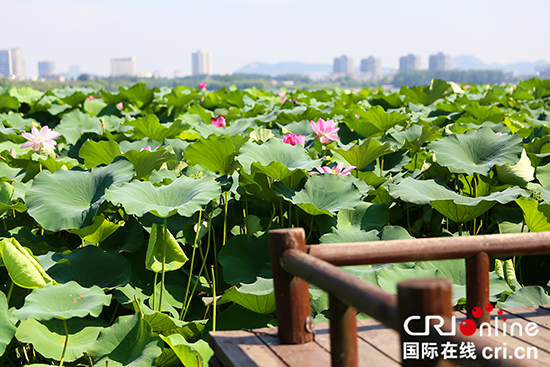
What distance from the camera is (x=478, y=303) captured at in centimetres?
122

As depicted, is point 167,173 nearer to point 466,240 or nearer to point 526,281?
point 466,240

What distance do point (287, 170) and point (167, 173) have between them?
0.64m

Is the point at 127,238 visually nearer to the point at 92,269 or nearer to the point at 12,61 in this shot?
the point at 92,269

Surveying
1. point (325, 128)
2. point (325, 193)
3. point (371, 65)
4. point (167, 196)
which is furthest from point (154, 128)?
point (371, 65)

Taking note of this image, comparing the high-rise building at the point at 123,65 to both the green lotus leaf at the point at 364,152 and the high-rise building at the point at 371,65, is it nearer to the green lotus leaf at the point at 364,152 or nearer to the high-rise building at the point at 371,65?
the high-rise building at the point at 371,65

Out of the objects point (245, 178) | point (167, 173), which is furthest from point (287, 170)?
point (167, 173)

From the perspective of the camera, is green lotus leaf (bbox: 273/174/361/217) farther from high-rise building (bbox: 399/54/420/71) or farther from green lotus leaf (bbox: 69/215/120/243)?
high-rise building (bbox: 399/54/420/71)

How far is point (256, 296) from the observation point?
63.0 inches

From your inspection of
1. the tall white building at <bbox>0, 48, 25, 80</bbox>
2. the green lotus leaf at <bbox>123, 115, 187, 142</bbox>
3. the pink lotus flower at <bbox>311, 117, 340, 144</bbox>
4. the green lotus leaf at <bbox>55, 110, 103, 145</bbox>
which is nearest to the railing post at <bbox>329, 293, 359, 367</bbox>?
the pink lotus flower at <bbox>311, 117, 340, 144</bbox>

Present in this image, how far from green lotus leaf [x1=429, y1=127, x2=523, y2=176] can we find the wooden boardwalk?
878 mm

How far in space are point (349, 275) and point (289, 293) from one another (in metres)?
0.24

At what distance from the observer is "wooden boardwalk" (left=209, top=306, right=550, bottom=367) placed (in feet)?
3.53

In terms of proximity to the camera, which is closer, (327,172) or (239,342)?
(239,342)

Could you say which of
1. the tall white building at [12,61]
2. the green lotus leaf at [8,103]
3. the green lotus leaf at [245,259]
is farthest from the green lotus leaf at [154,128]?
the tall white building at [12,61]
